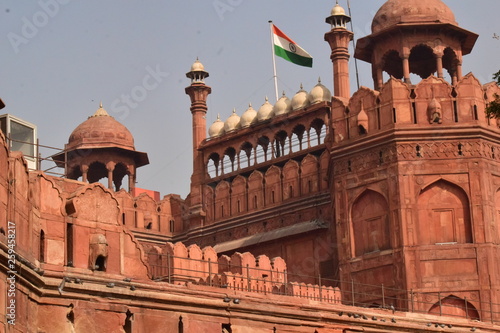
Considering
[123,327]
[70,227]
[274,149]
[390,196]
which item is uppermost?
[274,149]

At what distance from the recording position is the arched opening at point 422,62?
110 ft

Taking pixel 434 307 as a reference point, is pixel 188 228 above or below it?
above

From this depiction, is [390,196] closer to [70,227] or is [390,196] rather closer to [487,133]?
[487,133]

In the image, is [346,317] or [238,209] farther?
[238,209]

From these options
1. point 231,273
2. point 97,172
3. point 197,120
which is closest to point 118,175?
point 97,172

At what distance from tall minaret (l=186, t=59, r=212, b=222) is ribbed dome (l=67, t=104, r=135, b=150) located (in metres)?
2.21

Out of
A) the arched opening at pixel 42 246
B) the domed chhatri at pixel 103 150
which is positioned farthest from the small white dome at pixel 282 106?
the arched opening at pixel 42 246

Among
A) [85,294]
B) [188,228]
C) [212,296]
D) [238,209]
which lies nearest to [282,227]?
[238,209]

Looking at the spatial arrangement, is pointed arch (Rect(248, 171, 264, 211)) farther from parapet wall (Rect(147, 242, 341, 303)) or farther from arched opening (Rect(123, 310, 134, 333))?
arched opening (Rect(123, 310, 134, 333))

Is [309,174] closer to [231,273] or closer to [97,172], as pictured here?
[231,273]

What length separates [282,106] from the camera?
122ft

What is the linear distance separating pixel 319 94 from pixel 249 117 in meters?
2.97

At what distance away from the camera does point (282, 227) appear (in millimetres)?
34594

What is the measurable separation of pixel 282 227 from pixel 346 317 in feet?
35.4
